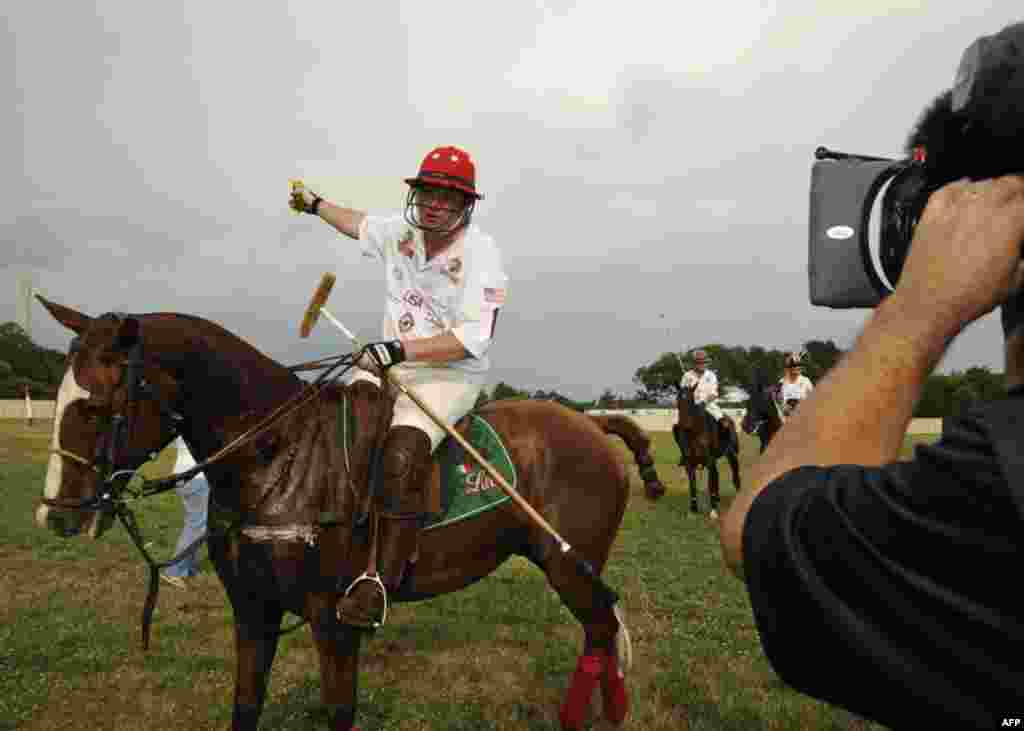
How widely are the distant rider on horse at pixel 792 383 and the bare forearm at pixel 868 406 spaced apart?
1337 cm

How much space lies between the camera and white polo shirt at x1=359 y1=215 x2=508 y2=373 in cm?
409

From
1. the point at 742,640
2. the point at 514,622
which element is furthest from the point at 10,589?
the point at 742,640

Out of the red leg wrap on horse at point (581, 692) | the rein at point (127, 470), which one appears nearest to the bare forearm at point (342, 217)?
the rein at point (127, 470)

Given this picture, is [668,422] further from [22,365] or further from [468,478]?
[22,365]

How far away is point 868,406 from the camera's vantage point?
0.84 meters

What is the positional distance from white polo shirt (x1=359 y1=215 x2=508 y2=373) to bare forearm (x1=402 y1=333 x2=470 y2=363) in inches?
6.0

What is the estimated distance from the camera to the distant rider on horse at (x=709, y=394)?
46.4 feet

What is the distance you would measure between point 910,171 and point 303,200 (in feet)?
14.5

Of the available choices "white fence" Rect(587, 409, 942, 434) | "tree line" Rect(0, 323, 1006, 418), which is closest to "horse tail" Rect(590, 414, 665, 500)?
"tree line" Rect(0, 323, 1006, 418)

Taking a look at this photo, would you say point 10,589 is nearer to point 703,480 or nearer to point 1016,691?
point 1016,691

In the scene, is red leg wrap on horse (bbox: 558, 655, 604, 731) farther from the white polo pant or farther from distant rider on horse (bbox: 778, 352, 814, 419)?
distant rider on horse (bbox: 778, 352, 814, 419)

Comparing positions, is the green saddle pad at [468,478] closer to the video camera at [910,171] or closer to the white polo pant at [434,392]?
the white polo pant at [434,392]

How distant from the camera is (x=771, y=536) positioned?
0.79 m

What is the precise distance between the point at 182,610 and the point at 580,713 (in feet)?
15.3
